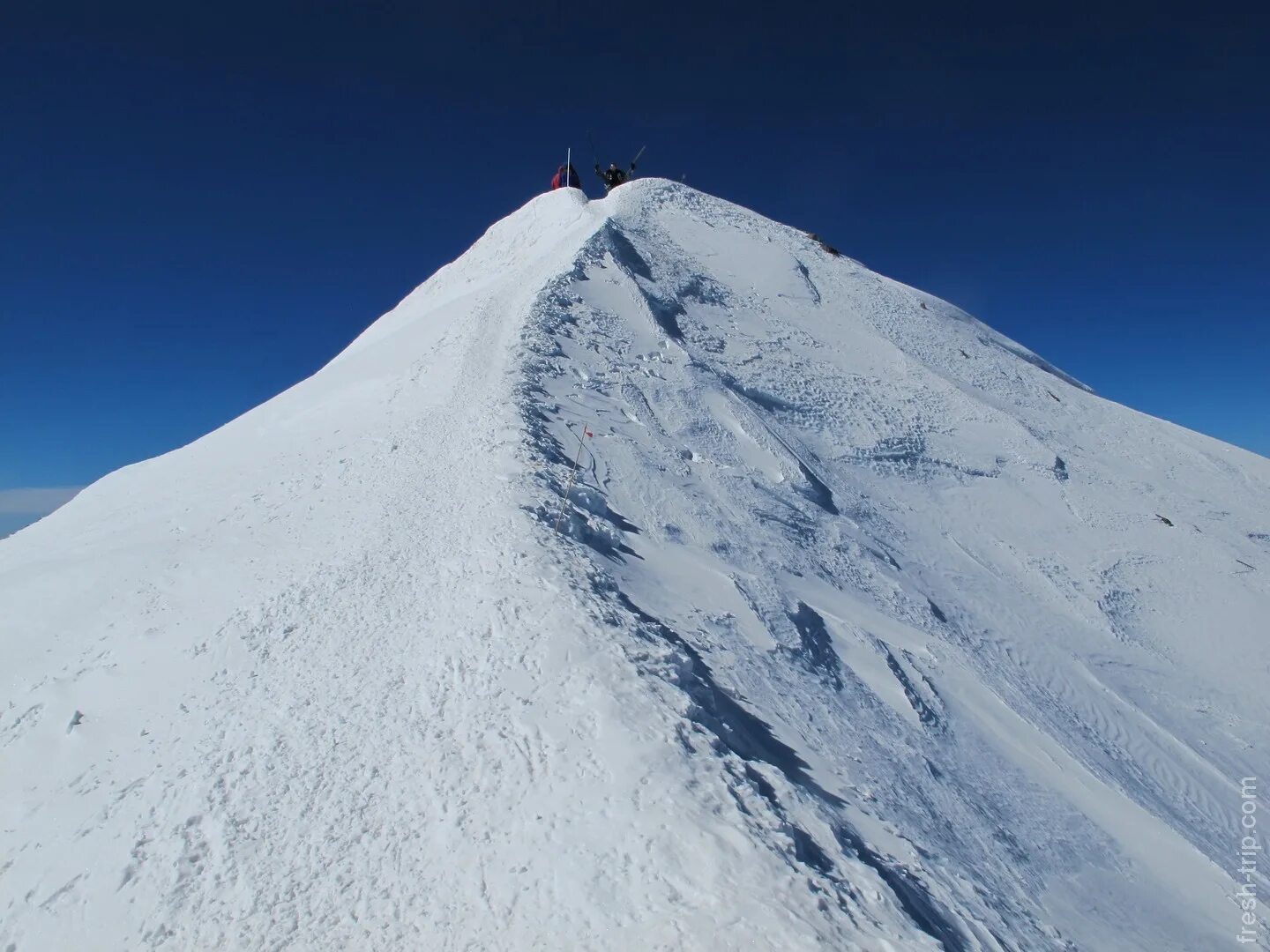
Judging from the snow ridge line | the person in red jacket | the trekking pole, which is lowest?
the snow ridge line

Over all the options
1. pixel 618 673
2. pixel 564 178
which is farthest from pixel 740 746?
pixel 564 178

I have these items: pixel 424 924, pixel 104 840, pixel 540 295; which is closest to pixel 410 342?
pixel 540 295

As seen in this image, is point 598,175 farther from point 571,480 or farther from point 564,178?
point 571,480

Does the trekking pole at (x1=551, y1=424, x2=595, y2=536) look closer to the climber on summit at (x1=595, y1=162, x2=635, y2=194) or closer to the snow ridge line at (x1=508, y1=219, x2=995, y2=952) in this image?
the snow ridge line at (x1=508, y1=219, x2=995, y2=952)

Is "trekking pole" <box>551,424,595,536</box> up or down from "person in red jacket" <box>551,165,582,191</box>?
down

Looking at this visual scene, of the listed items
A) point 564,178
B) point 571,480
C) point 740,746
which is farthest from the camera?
point 564,178

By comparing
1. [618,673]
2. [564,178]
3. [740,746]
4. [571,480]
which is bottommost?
[740,746]

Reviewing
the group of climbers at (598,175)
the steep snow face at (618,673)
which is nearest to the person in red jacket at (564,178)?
the group of climbers at (598,175)

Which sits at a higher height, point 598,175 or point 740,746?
point 598,175

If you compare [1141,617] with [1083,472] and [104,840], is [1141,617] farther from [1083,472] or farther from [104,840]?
[104,840]

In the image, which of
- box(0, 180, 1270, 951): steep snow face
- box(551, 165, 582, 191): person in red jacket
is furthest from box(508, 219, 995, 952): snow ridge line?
box(551, 165, 582, 191): person in red jacket
